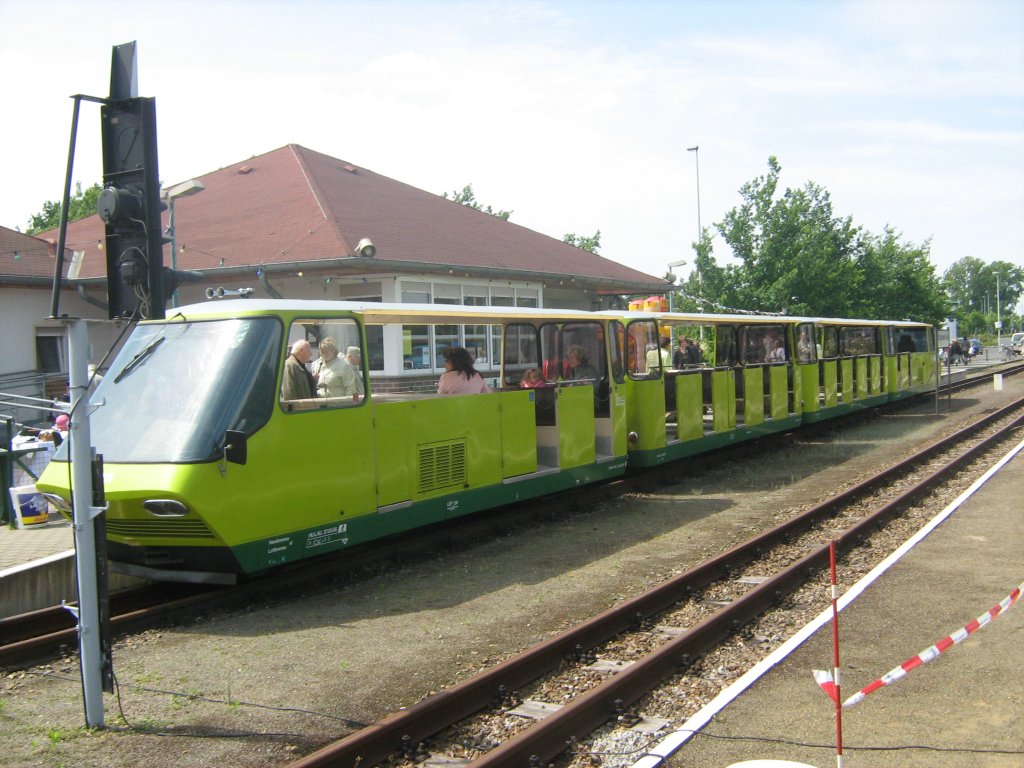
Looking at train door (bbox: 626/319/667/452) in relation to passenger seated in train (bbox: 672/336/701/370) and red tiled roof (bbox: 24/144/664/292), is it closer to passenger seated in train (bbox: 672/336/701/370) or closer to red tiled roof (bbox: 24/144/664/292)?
passenger seated in train (bbox: 672/336/701/370)

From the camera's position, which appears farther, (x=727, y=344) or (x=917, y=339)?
(x=917, y=339)

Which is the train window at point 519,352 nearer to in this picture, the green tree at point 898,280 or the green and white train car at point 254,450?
the green and white train car at point 254,450

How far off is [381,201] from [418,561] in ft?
56.4

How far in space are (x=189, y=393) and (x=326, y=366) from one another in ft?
4.37

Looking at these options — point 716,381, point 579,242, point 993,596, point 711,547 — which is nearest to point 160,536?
point 711,547

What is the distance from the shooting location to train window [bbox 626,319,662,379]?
12797 millimetres

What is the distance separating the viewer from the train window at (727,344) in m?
16.5

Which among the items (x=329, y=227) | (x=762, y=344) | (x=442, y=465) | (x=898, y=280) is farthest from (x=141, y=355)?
(x=898, y=280)

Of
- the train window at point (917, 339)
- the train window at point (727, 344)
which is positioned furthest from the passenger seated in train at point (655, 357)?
the train window at point (917, 339)

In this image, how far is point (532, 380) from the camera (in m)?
11.6

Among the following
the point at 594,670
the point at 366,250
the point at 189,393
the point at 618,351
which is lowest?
the point at 594,670

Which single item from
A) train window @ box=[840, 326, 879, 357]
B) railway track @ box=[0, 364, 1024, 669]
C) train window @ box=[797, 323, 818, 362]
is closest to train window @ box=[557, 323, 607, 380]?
railway track @ box=[0, 364, 1024, 669]

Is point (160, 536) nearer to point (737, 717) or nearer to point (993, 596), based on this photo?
point (737, 717)

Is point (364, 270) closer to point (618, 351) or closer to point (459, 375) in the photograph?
point (618, 351)
